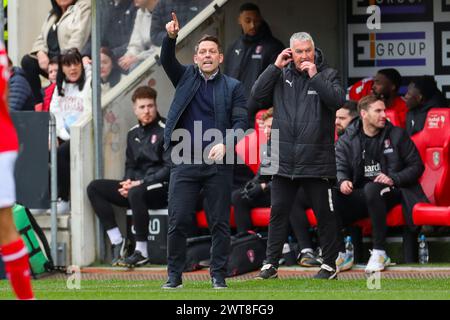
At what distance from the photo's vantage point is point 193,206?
35.3ft

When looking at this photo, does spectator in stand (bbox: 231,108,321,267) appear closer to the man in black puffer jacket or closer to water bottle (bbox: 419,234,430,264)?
the man in black puffer jacket

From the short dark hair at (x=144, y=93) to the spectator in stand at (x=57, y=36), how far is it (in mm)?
1461

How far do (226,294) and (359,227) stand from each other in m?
3.38

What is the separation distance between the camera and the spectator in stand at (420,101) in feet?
45.0

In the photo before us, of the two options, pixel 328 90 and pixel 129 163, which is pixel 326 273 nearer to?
pixel 328 90

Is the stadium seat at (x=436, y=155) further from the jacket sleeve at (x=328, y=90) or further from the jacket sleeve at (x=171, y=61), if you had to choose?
the jacket sleeve at (x=171, y=61)

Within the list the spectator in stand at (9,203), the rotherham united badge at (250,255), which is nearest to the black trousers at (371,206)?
the rotherham united badge at (250,255)

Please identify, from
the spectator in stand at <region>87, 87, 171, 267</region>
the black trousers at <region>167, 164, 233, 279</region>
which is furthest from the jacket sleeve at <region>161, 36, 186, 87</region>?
the spectator in stand at <region>87, 87, 171, 267</region>

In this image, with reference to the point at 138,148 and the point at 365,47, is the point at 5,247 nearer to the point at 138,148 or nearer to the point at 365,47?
the point at 138,148

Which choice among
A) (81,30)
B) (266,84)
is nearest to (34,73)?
(81,30)

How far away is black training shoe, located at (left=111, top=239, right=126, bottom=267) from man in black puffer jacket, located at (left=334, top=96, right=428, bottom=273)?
2.36 meters

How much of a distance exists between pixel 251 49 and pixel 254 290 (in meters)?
4.44
